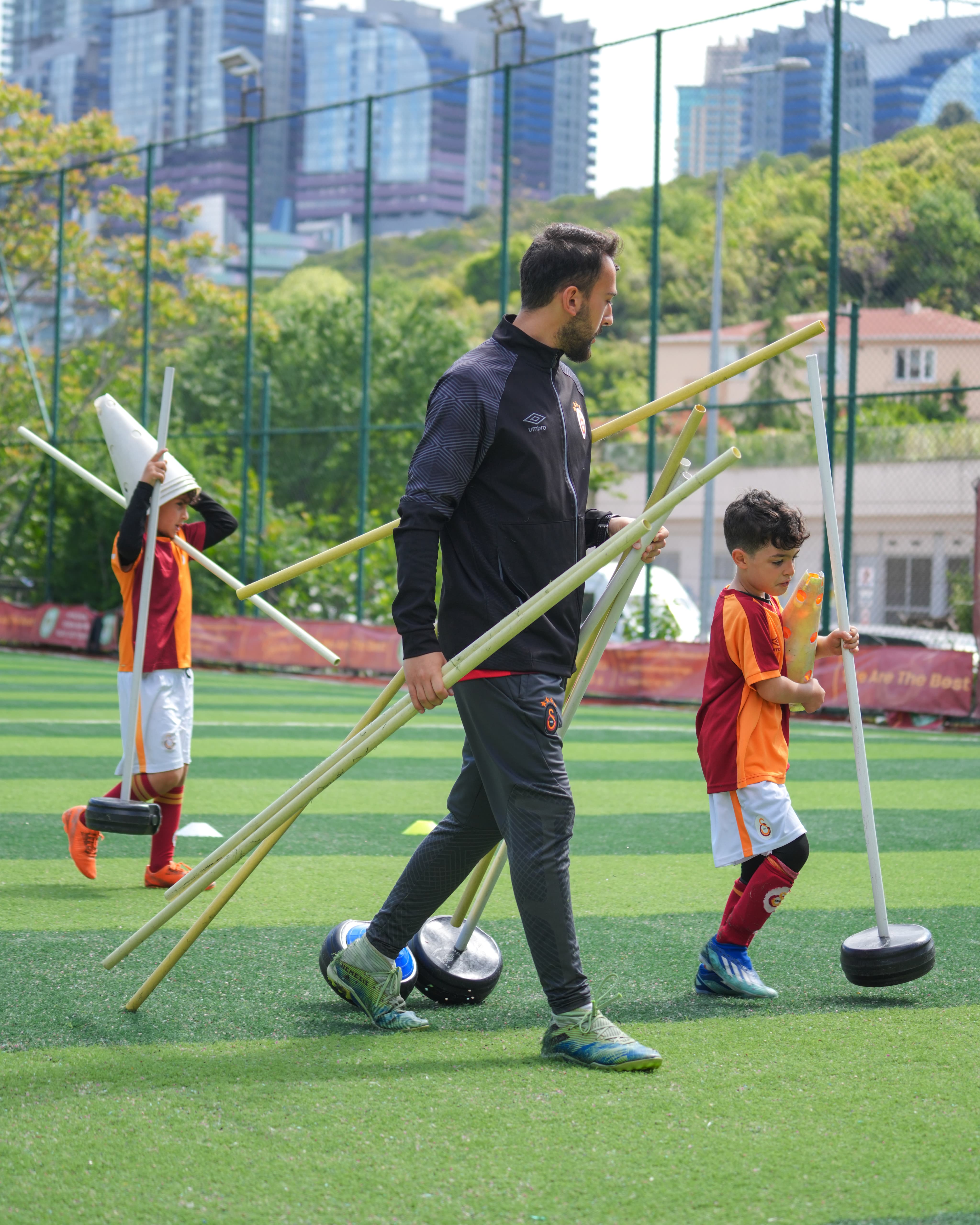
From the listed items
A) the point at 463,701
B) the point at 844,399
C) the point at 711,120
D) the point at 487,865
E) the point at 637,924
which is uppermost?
the point at 711,120

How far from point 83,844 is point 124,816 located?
0.61 m

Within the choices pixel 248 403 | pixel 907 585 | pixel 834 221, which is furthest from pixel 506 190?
pixel 907 585

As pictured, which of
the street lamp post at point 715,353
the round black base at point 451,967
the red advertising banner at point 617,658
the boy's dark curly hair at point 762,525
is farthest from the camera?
the street lamp post at point 715,353

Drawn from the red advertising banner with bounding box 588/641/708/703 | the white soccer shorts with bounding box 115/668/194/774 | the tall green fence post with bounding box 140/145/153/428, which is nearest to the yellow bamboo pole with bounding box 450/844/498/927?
the white soccer shorts with bounding box 115/668/194/774

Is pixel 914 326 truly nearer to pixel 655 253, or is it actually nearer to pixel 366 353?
pixel 366 353

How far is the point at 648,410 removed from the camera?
13.4ft

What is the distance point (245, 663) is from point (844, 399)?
8876 mm

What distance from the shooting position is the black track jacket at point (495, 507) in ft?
12.1

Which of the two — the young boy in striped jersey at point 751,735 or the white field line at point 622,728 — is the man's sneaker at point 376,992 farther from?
the white field line at point 622,728

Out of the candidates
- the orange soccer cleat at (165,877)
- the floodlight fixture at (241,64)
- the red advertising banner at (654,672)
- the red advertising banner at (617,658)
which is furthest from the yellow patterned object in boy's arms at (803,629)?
the floodlight fixture at (241,64)

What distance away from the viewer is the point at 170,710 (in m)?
6.04

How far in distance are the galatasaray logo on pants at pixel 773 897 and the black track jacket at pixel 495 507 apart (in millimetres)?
1031

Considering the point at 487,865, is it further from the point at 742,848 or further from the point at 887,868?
the point at 887,868

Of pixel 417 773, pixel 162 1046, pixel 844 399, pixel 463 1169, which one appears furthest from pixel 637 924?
pixel 844 399
